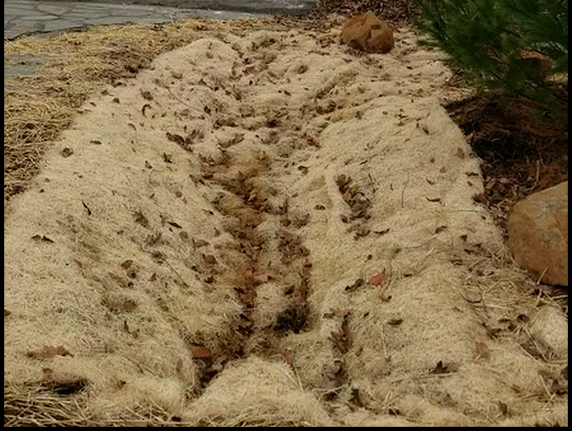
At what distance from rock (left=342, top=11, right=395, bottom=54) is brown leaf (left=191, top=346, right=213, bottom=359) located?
5.10 metres

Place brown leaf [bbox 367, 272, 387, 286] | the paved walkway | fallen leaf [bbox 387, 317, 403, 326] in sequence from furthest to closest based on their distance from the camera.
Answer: the paved walkway
brown leaf [bbox 367, 272, 387, 286]
fallen leaf [bbox 387, 317, 403, 326]

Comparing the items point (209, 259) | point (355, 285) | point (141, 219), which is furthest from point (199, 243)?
point (355, 285)

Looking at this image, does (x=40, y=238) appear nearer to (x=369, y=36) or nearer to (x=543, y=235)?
(x=543, y=235)

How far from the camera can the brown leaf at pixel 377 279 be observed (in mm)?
3956

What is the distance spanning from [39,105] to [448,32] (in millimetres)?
2909

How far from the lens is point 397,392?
10.3ft

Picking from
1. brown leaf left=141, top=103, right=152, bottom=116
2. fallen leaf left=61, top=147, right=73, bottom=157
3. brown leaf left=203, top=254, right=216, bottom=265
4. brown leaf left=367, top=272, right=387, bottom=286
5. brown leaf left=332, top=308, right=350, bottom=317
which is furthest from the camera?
brown leaf left=141, top=103, right=152, bottom=116

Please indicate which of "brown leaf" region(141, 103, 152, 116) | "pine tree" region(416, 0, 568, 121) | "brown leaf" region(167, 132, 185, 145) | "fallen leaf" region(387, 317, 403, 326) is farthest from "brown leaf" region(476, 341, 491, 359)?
"brown leaf" region(141, 103, 152, 116)

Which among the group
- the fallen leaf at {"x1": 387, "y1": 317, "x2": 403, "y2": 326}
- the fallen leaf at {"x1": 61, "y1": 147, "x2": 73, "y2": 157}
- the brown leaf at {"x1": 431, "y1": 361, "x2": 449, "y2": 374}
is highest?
the fallen leaf at {"x1": 61, "y1": 147, "x2": 73, "y2": 157}

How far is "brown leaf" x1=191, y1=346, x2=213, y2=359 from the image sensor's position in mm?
3683

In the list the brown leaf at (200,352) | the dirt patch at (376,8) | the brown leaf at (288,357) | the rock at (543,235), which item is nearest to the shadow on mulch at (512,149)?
the rock at (543,235)

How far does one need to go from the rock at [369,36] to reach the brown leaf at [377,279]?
15.0 ft

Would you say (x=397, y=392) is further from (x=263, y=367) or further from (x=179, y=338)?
(x=179, y=338)

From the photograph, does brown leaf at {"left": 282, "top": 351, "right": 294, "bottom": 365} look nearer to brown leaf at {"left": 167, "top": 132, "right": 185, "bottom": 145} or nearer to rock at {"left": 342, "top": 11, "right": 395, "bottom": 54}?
brown leaf at {"left": 167, "top": 132, "right": 185, "bottom": 145}
